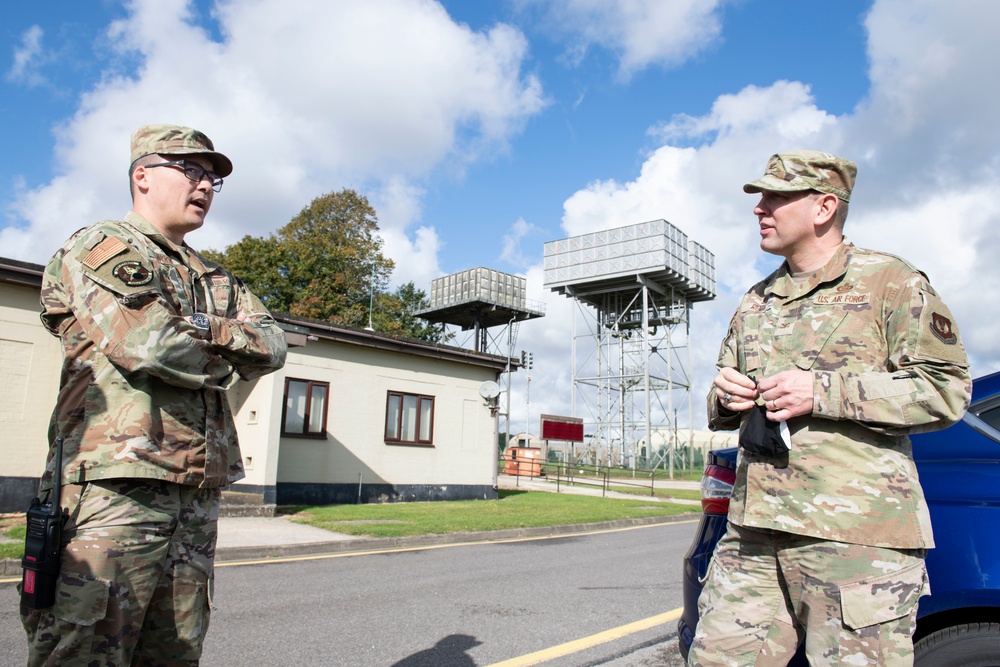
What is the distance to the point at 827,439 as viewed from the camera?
2.29 metres

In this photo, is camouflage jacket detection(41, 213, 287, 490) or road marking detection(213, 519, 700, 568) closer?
camouflage jacket detection(41, 213, 287, 490)

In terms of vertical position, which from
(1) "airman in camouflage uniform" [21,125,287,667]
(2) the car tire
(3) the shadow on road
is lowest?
(3) the shadow on road

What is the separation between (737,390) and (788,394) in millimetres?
183

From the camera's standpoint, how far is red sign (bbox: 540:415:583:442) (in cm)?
3475

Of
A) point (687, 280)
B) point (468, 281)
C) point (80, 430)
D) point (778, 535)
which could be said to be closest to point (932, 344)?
point (778, 535)

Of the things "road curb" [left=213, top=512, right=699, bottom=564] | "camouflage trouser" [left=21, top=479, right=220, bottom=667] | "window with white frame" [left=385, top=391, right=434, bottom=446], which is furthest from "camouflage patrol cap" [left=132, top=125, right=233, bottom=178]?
"window with white frame" [left=385, top=391, right=434, bottom=446]

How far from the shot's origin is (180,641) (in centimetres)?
224

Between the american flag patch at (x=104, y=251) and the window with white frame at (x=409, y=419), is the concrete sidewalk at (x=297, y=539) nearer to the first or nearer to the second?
the window with white frame at (x=409, y=419)

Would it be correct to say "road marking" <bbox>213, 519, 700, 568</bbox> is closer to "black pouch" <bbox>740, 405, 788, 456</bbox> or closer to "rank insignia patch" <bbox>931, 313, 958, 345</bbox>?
"black pouch" <bbox>740, 405, 788, 456</bbox>

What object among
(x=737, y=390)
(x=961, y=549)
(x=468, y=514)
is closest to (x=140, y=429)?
(x=737, y=390)

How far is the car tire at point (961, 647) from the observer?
7.97 ft

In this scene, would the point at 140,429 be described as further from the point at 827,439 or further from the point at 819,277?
the point at 819,277

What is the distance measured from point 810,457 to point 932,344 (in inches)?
19.3

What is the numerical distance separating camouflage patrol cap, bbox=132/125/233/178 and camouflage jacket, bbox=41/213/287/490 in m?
0.27
